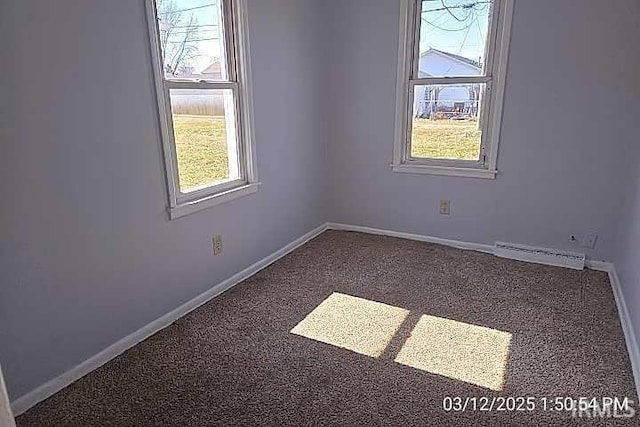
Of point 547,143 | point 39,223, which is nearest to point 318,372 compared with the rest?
point 39,223

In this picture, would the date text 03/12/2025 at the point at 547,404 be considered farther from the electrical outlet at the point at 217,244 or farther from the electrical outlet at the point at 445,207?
the electrical outlet at the point at 445,207

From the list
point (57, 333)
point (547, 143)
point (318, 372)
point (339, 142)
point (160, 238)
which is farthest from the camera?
point (339, 142)

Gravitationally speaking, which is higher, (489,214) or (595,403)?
(489,214)

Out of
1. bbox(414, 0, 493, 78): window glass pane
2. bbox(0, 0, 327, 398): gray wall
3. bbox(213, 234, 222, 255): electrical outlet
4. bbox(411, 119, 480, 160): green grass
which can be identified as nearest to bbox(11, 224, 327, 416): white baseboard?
bbox(0, 0, 327, 398): gray wall

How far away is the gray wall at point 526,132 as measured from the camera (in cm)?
277

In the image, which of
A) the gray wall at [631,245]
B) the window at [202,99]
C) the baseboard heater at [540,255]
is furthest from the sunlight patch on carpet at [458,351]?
the window at [202,99]

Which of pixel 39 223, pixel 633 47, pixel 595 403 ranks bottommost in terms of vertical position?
pixel 595 403

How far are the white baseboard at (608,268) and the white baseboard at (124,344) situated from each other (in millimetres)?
1009

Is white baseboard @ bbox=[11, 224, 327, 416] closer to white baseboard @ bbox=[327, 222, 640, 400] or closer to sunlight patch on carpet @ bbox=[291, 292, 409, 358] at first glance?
sunlight patch on carpet @ bbox=[291, 292, 409, 358]

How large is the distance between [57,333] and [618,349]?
2.65m

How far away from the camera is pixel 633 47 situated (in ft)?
8.73

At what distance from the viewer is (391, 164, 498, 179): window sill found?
3.27 m

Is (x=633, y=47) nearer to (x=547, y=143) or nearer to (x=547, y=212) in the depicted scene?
(x=547, y=143)

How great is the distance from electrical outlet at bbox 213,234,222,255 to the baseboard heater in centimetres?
213
